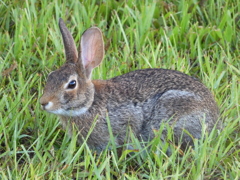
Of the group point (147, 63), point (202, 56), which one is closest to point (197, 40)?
point (202, 56)

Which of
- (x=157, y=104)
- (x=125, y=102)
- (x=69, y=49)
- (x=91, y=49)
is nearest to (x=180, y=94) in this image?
(x=157, y=104)

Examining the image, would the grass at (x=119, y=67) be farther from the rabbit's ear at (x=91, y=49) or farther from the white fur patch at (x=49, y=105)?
the rabbit's ear at (x=91, y=49)

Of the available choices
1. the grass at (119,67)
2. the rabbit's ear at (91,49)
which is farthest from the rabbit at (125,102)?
the grass at (119,67)

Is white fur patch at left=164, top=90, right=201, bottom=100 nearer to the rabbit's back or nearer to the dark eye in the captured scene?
the rabbit's back

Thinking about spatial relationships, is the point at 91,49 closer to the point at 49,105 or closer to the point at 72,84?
the point at 72,84

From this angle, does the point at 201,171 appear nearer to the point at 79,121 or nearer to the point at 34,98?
the point at 79,121

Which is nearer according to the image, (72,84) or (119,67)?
(72,84)
